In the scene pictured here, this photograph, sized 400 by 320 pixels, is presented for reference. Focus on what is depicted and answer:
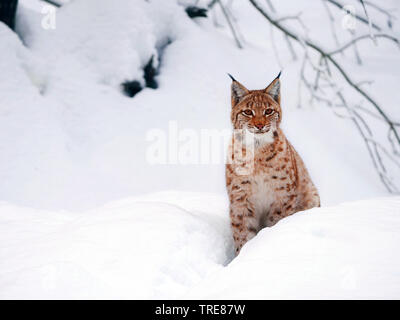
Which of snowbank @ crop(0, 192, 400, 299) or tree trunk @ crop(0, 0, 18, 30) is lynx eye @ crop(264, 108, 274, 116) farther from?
tree trunk @ crop(0, 0, 18, 30)

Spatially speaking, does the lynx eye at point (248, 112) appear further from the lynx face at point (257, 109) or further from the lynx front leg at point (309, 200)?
the lynx front leg at point (309, 200)

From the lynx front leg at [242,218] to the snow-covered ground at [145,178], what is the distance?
0.25 feet

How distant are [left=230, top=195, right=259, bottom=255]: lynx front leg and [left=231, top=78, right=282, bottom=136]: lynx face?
32 cm

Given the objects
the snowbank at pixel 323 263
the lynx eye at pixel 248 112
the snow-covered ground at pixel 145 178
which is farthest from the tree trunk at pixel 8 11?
the snowbank at pixel 323 263

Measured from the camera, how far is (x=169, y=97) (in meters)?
3.62

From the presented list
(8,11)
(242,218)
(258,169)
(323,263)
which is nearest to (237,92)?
(258,169)

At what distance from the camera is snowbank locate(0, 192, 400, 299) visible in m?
0.98

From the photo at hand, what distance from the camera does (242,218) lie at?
6.06ft

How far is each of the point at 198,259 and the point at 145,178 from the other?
1.88m

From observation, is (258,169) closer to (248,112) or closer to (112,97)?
(248,112)

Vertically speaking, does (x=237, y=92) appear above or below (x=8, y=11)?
above

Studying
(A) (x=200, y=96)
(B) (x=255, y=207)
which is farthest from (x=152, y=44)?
(B) (x=255, y=207)

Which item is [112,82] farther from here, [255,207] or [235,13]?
[255,207]

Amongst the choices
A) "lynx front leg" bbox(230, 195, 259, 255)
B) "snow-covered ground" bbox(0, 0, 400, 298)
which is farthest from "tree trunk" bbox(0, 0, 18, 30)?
"lynx front leg" bbox(230, 195, 259, 255)
